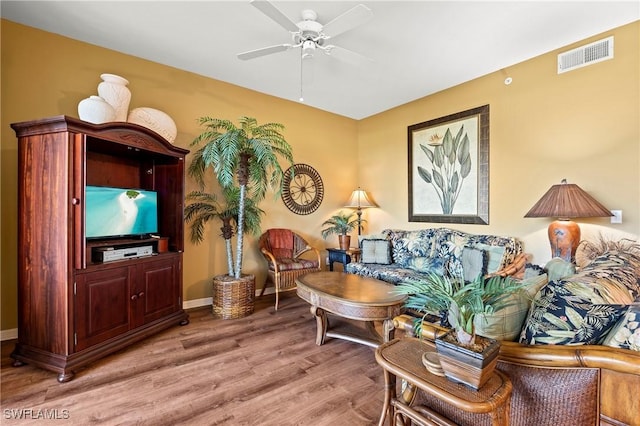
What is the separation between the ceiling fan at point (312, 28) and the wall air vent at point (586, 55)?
6.87ft

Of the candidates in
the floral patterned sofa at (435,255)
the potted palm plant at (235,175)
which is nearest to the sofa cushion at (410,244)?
the floral patterned sofa at (435,255)

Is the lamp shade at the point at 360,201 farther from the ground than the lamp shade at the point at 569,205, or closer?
farther from the ground

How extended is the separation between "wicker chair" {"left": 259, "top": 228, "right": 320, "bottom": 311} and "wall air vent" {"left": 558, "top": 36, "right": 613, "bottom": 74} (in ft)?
11.4

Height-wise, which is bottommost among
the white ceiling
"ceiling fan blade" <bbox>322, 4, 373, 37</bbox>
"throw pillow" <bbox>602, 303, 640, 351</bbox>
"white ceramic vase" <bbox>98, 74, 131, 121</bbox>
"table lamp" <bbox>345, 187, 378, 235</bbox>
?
"throw pillow" <bbox>602, 303, 640, 351</bbox>

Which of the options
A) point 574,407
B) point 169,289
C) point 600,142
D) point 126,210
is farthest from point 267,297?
point 600,142

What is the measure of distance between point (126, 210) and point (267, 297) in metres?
2.20

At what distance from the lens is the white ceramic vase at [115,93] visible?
108 inches

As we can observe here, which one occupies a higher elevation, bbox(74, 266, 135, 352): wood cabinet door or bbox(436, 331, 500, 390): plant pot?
bbox(436, 331, 500, 390): plant pot

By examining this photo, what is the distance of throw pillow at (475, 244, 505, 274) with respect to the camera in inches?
122

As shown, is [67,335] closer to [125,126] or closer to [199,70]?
[125,126]

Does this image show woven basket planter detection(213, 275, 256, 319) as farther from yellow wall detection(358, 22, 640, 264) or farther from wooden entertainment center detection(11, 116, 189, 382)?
yellow wall detection(358, 22, 640, 264)

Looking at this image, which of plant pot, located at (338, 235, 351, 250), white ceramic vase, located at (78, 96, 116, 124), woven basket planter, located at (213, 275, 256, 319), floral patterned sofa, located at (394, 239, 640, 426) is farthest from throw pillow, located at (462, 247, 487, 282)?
white ceramic vase, located at (78, 96, 116, 124)

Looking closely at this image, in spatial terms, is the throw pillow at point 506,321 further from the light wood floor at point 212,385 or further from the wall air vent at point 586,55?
the wall air vent at point 586,55

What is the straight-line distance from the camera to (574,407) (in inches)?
41.9
